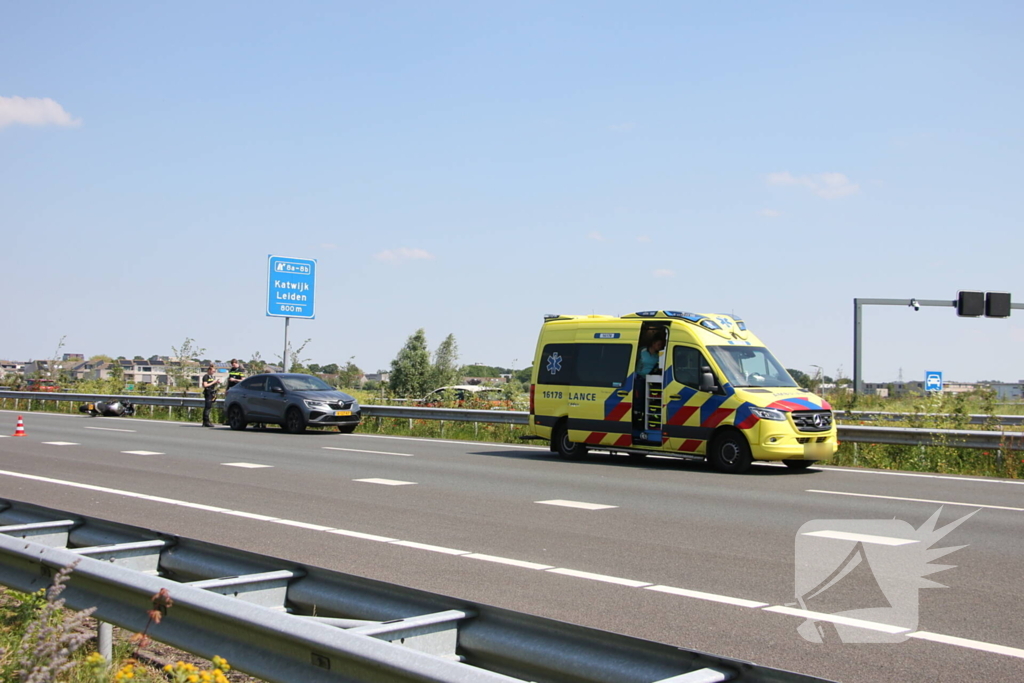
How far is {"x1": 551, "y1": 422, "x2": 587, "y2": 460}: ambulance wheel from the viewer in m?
18.1

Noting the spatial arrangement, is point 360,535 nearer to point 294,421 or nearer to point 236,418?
point 294,421

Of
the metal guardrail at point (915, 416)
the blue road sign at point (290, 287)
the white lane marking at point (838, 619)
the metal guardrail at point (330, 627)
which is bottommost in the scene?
the white lane marking at point (838, 619)

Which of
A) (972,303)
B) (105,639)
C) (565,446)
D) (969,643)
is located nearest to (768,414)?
(565,446)

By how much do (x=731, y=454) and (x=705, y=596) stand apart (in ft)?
30.1

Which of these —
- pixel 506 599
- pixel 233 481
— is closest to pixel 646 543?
pixel 506 599

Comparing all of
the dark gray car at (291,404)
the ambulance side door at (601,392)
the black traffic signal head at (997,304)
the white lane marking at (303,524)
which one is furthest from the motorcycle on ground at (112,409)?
the black traffic signal head at (997,304)

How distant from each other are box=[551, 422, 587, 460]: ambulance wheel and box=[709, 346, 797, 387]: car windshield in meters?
3.13

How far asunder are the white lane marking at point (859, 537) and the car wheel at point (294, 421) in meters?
16.8

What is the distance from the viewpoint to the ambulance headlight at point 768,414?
1536cm

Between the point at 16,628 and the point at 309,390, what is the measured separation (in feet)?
66.8

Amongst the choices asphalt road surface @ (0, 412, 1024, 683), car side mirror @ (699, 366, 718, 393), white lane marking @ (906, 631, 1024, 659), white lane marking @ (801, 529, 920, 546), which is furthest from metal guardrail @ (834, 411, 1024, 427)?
white lane marking @ (906, 631, 1024, 659)

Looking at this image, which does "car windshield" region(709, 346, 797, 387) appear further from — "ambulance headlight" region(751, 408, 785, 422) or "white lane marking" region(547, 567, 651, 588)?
"white lane marking" region(547, 567, 651, 588)

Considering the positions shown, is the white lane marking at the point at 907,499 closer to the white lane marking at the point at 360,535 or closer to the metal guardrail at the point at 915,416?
the white lane marking at the point at 360,535
